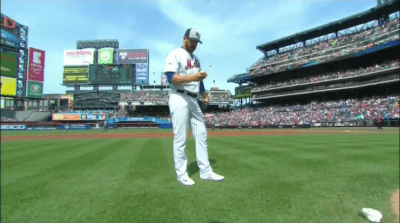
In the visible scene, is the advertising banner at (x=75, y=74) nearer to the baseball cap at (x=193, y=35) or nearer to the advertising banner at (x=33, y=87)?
the advertising banner at (x=33, y=87)

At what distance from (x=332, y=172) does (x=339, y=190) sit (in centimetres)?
109

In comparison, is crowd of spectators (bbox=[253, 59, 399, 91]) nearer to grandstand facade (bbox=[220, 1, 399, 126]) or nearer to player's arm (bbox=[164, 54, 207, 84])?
grandstand facade (bbox=[220, 1, 399, 126])

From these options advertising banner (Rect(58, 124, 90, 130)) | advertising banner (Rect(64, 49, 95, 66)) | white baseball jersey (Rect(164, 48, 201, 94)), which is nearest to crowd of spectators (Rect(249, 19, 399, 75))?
advertising banner (Rect(58, 124, 90, 130))

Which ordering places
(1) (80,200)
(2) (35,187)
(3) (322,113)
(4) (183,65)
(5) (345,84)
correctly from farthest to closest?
(5) (345,84), (3) (322,113), (2) (35,187), (1) (80,200), (4) (183,65)

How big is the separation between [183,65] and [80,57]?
2284 inches

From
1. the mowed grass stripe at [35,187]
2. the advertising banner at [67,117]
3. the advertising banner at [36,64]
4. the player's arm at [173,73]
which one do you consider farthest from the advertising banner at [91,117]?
the player's arm at [173,73]

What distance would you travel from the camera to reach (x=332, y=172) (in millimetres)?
4195

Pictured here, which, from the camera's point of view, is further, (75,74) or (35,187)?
(75,74)

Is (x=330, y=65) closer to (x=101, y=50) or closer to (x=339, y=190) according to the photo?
(x=339, y=190)

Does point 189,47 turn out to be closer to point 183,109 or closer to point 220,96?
point 183,109

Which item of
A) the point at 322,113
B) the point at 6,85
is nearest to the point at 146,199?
the point at 6,85

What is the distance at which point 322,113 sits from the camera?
3272 centimetres

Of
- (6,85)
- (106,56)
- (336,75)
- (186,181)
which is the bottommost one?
(186,181)

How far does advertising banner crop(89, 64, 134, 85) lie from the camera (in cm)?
5203
